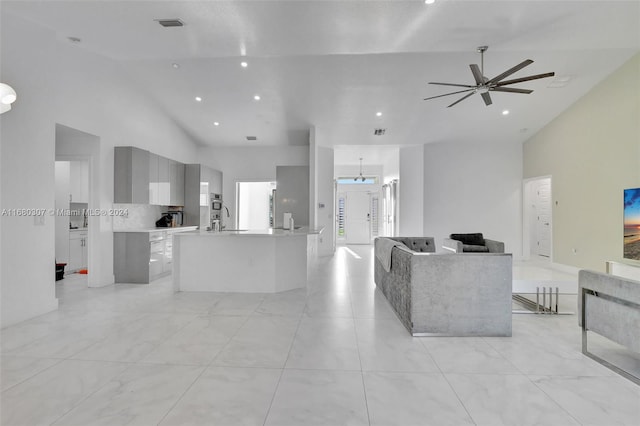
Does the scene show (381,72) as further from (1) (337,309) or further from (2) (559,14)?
(1) (337,309)

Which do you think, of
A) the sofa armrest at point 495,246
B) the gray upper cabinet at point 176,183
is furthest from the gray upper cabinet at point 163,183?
the sofa armrest at point 495,246

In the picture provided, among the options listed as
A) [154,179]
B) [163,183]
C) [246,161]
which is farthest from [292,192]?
[154,179]

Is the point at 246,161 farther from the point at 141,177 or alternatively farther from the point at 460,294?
the point at 460,294

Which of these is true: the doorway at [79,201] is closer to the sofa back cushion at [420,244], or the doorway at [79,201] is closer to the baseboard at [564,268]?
the sofa back cushion at [420,244]

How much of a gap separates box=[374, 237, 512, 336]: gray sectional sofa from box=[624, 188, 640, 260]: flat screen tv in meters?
3.82

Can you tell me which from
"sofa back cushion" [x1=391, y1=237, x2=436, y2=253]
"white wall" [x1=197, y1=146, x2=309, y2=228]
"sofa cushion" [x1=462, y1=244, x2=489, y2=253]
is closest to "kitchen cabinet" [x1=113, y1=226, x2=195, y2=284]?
"white wall" [x1=197, y1=146, x2=309, y2=228]

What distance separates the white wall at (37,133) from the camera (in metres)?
3.36

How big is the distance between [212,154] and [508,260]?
7634mm

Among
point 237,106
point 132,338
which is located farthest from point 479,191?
point 132,338

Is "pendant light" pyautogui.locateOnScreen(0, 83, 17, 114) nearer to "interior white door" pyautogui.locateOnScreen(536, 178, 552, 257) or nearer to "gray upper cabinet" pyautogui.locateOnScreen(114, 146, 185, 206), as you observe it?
"gray upper cabinet" pyautogui.locateOnScreen(114, 146, 185, 206)

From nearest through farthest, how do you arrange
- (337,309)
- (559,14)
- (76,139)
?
(559,14) → (337,309) → (76,139)

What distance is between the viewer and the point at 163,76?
549 centimetres

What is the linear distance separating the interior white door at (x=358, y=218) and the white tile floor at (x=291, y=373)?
26.8ft

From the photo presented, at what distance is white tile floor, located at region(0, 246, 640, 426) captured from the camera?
184 cm
